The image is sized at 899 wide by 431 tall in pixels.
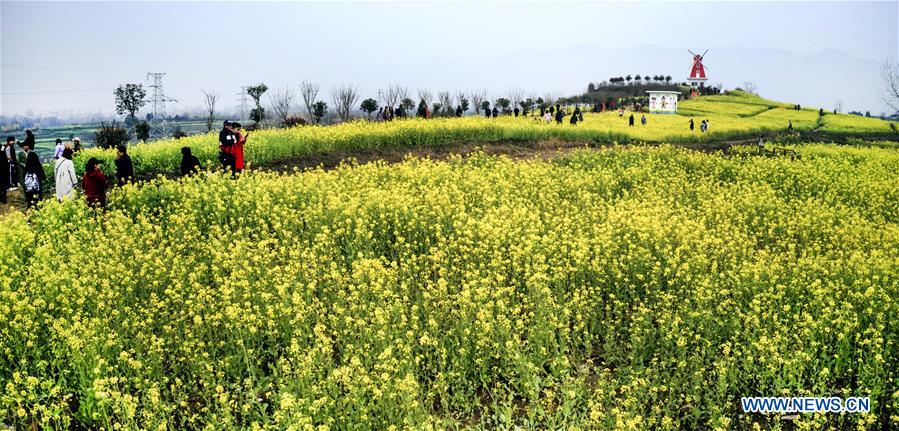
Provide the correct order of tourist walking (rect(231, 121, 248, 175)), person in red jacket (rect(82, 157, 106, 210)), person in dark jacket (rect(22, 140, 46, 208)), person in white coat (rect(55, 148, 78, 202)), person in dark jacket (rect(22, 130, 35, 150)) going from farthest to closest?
person in dark jacket (rect(22, 130, 35, 150)), person in dark jacket (rect(22, 140, 46, 208)), tourist walking (rect(231, 121, 248, 175)), person in white coat (rect(55, 148, 78, 202)), person in red jacket (rect(82, 157, 106, 210))

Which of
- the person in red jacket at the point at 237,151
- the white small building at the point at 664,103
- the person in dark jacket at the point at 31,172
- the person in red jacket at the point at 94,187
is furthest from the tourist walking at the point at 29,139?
the white small building at the point at 664,103

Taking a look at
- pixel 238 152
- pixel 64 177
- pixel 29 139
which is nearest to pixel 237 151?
pixel 238 152

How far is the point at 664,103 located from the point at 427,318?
66841 millimetres

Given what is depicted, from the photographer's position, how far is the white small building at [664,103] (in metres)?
68.5

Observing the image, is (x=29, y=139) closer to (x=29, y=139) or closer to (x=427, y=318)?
(x=29, y=139)

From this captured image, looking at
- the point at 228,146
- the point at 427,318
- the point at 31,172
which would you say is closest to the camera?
the point at 427,318

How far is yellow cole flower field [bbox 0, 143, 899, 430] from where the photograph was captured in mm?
6520

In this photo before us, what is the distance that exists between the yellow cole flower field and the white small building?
5734 cm

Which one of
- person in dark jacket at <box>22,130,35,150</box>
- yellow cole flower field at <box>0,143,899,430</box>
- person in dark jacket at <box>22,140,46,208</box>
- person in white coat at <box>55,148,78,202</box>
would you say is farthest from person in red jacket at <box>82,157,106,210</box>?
person in dark jacket at <box>22,130,35,150</box>

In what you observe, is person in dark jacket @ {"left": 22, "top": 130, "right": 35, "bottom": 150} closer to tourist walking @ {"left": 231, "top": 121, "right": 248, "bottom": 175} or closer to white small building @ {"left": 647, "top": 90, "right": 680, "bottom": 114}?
tourist walking @ {"left": 231, "top": 121, "right": 248, "bottom": 175}

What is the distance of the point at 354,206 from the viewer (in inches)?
481

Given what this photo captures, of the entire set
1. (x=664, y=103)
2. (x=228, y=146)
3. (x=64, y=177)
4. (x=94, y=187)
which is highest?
(x=664, y=103)

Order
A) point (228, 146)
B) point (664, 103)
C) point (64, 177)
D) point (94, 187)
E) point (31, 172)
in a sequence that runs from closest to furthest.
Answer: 1. point (94, 187)
2. point (64, 177)
3. point (228, 146)
4. point (31, 172)
5. point (664, 103)

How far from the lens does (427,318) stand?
8.34 metres
